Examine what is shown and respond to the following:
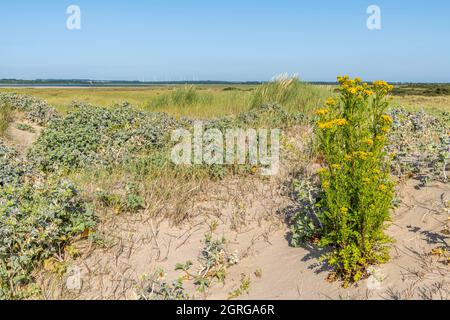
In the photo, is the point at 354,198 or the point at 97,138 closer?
the point at 354,198

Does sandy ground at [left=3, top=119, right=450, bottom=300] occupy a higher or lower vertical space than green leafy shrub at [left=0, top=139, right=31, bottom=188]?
lower

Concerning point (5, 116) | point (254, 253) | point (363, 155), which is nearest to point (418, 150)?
point (363, 155)

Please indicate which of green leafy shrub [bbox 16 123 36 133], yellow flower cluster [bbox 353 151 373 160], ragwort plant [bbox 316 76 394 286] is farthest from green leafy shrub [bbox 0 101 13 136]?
yellow flower cluster [bbox 353 151 373 160]

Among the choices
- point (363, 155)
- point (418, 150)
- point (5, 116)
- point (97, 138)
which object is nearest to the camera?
point (363, 155)

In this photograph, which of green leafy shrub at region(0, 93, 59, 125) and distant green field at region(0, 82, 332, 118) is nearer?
green leafy shrub at region(0, 93, 59, 125)

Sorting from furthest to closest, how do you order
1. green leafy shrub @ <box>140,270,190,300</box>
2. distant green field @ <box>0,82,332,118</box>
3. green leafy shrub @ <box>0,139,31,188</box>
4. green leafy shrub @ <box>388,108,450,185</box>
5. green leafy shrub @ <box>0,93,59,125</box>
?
distant green field @ <box>0,82,332,118</box> → green leafy shrub @ <box>0,93,59,125</box> → green leafy shrub @ <box>0,139,31,188</box> → green leafy shrub @ <box>388,108,450,185</box> → green leafy shrub @ <box>140,270,190,300</box>

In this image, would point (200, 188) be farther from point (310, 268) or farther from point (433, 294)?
point (433, 294)

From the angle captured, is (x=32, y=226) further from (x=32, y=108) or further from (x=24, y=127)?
(x=32, y=108)

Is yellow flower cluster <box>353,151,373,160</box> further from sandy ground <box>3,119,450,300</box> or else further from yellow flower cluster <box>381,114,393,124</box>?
sandy ground <box>3,119,450,300</box>

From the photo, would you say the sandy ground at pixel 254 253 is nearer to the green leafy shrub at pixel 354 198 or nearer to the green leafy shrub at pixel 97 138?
the green leafy shrub at pixel 354 198

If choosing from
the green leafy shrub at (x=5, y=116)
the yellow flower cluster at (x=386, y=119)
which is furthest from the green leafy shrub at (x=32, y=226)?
the green leafy shrub at (x=5, y=116)

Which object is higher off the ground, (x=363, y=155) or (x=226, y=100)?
(x=226, y=100)

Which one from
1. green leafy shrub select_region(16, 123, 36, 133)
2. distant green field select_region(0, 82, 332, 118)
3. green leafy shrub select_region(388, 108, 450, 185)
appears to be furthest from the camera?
distant green field select_region(0, 82, 332, 118)

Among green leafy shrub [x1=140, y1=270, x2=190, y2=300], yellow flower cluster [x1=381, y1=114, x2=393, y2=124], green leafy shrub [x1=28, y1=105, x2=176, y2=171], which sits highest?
yellow flower cluster [x1=381, y1=114, x2=393, y2=124]
